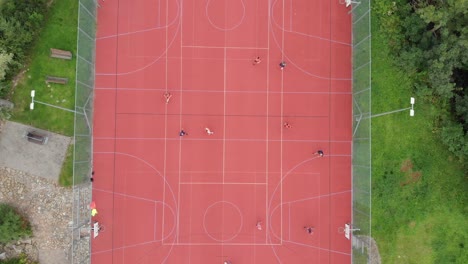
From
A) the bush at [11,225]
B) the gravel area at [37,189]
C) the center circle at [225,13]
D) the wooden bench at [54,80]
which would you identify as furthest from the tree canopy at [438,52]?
the bush at [11,225]

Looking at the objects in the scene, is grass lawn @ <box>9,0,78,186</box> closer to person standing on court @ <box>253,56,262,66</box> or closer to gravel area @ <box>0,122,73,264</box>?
gravel area @ <box>0,122,73,264</box>

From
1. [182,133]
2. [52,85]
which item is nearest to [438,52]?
[182,133]

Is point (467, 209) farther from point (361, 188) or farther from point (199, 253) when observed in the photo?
point (199, 253)

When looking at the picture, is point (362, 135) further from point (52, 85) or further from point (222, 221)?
point (52, 85)

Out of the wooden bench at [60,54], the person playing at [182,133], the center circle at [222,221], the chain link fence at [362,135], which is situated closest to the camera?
the wooden bench at [60,54]

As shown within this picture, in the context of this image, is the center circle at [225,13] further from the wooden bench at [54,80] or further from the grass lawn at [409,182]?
the wooden bench at [54,80]
